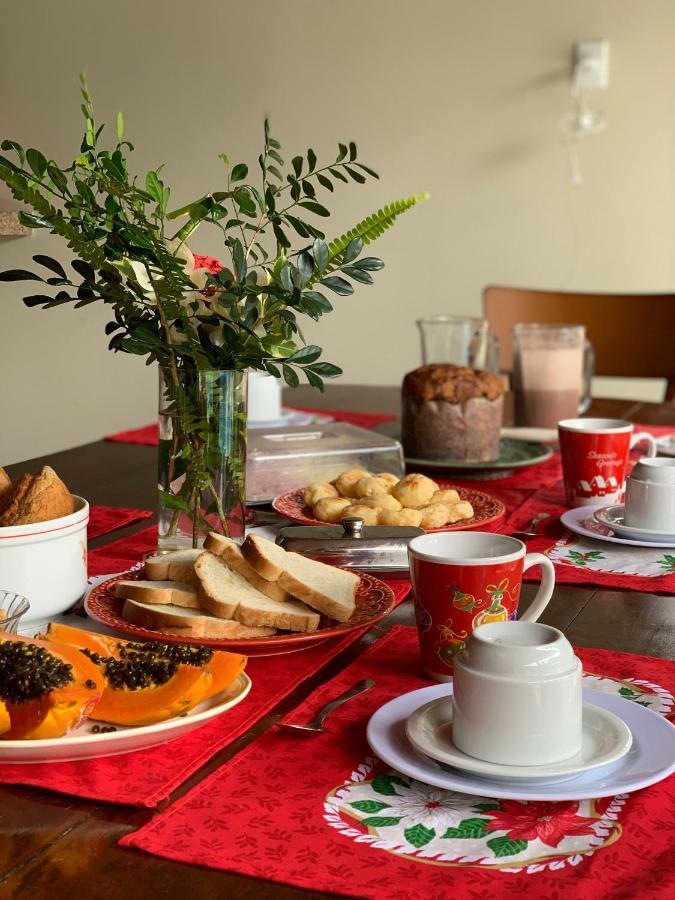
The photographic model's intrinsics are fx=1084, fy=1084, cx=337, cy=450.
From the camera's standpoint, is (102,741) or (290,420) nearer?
(102,741)

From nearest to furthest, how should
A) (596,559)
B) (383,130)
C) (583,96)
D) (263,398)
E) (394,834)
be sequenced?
(394,834)
(596,559)
(263,398)
(583,96)
(383,130)

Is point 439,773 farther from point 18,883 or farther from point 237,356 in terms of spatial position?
point 237,356

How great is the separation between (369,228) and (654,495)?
48 cm

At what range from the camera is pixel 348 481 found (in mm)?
1420

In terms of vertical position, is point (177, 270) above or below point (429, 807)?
above

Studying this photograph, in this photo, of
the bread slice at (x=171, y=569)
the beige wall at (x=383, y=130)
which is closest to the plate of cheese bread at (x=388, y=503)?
the bread slice at (x=171, y=569)

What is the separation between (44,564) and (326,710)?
29cm

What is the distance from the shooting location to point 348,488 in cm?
141

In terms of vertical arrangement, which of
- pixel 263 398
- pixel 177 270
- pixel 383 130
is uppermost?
pixel 383 130

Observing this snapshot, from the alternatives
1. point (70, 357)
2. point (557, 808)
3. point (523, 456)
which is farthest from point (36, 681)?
point (70, 357)

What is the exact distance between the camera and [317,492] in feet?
4.54

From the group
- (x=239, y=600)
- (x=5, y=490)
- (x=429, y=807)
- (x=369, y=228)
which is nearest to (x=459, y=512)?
(x=369, y=228)

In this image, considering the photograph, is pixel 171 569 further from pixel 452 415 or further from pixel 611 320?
pixel 611 320

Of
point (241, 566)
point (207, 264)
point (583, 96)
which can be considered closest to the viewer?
point (241, 566)
